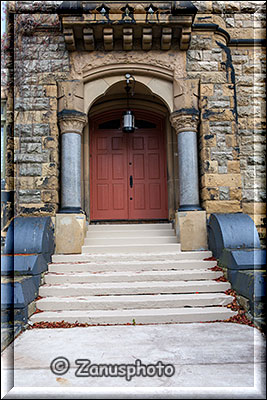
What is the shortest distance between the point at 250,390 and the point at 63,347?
1.78 metres

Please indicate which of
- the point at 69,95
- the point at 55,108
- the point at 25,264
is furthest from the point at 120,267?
the point at 69,95

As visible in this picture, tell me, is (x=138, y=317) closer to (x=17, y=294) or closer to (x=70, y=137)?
(x=17, y=294)

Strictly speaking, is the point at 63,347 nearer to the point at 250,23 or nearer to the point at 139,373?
the point at 139,373

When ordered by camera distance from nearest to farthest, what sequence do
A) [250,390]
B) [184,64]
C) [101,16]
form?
1. [250,390]
2. [101,16]
3. [184,64]

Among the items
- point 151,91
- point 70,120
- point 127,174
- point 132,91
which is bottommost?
point 127,174

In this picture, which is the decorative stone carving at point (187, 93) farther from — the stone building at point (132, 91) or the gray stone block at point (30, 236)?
the gray stone block at point (30, 236)

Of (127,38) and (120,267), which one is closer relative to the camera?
(120,267)

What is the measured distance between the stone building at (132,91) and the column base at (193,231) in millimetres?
17

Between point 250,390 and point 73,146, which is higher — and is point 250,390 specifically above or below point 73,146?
below

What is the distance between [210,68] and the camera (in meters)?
6.46

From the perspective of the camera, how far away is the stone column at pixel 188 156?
6.29 meters

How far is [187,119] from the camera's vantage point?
20.8 feet

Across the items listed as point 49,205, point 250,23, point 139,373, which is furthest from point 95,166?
point 139,373

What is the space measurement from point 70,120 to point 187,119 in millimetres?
2077
